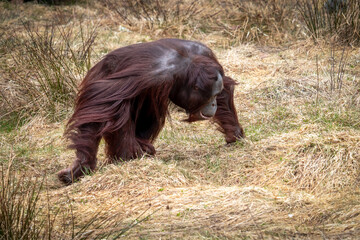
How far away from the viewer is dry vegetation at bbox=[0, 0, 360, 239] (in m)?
2.52

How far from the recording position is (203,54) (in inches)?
149

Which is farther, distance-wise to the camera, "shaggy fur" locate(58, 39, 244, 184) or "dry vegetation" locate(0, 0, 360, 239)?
"shaggy fur" locate(58, 39, 244, 184)

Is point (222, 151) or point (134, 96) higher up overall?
point (134, 96)

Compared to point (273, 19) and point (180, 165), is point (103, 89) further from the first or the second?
point (273, 19)

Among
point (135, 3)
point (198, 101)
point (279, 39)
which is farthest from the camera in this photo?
point (135, 3)

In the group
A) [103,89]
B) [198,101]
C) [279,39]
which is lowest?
[279,39]

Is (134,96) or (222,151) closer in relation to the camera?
(134,96)

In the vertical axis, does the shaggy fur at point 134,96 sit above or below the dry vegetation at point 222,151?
above

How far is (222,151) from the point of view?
157 inches

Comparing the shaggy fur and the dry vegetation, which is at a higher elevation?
the shaggy fur

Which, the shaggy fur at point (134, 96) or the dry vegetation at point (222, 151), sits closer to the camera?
the dry vegetation at point (222, 151)

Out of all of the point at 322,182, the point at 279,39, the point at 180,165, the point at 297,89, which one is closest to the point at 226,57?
the point at 279,39

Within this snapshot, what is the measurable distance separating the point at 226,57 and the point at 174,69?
3.13m

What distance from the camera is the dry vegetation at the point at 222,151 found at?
2521 mm
